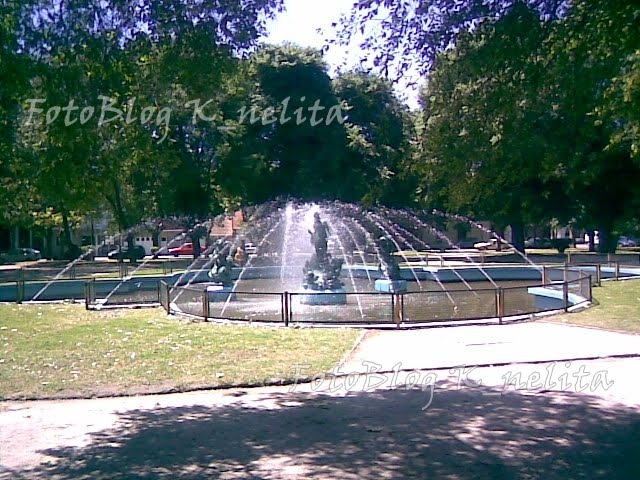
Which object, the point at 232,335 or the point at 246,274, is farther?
the point at 246,274

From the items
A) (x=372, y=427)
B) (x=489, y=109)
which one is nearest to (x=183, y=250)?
(x=489, y=109)

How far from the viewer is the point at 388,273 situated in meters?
25.1

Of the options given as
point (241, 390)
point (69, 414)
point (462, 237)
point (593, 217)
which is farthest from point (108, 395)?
point (462, 237)

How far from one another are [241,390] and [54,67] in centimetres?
462

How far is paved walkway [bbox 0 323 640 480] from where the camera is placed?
21.0 feet

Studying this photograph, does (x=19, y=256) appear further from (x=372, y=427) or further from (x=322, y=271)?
(x=372, y=427)

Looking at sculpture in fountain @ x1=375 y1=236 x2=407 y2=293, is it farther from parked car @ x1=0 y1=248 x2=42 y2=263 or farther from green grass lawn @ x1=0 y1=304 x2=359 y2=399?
parked car @ x1=0 y1=248 x2=42 y2=263

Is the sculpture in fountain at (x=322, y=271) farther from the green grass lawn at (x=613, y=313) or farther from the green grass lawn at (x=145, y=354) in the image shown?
the green grass lawn at (x=613, y=313)

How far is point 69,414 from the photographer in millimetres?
8727

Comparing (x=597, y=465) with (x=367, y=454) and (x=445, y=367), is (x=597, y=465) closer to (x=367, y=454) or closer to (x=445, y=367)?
(x=367, y=454)

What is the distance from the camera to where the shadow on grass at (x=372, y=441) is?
629 centimetres

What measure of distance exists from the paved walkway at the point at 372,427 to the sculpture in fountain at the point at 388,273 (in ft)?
39.9

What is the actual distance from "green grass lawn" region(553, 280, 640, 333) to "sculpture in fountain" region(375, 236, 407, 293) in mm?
5873

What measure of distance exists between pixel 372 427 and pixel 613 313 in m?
10.5
